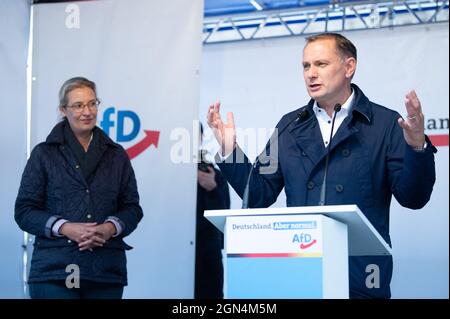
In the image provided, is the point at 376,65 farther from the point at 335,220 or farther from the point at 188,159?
the point at 335,220

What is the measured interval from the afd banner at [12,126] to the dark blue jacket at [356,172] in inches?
70.7

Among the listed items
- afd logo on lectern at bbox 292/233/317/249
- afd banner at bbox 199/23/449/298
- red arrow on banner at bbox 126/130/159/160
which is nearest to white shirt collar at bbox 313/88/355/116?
afd logo on lectern at bbox 292/233/317/249

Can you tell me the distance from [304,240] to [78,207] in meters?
1.69

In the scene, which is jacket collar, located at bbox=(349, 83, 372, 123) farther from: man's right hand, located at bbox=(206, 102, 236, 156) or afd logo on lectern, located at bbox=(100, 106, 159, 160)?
afd logo on lectern, located at bbox=(100, 106, 159, 160)

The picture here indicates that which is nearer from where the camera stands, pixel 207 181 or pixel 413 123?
pixel 413 123

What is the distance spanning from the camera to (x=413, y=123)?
2.68 metres

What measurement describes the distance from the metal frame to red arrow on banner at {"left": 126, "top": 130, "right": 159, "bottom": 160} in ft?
5.15

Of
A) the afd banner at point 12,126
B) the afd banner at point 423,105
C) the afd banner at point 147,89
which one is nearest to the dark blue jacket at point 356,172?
the afd banner at point 147,89

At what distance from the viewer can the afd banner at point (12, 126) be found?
14.6ft

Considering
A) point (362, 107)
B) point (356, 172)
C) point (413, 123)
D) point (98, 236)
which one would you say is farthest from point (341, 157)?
point (98, 236)

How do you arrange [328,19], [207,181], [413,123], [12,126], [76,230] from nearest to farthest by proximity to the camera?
1. [413,123]
2. [76,230]
3. [12,126]
4. [207,181]
5. [328,19]

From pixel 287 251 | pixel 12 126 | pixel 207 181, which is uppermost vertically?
pixel 12 126

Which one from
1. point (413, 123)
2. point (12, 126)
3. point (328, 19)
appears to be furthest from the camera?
point (328, 19)

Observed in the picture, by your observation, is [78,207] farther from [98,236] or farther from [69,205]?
[98,236]
